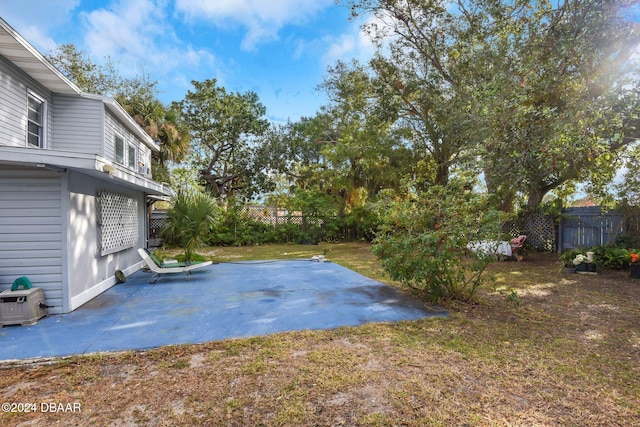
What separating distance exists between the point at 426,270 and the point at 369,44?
10.6 meters

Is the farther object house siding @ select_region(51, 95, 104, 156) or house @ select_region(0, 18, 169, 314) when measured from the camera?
house siding @ select_region(51, 95, 104, 156)

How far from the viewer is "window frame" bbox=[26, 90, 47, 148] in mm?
6492

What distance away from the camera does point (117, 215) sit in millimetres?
6801

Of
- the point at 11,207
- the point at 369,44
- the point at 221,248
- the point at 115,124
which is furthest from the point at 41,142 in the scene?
the point at 369,44

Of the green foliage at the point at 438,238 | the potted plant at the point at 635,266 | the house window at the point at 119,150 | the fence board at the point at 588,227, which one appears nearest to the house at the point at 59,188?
the house window at the point at 119,150

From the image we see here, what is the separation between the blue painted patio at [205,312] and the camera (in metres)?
3.59

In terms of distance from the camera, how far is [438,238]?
458 cm

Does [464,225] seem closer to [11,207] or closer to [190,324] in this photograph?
[190,324]

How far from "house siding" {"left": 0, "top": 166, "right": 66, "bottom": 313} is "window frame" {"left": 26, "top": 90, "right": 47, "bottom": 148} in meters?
2.61

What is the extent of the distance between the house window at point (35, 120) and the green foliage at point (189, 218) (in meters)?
2.92

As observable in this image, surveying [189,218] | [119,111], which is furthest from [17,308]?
[119,111]

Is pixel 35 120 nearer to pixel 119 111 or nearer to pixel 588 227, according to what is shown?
pixel 119 111

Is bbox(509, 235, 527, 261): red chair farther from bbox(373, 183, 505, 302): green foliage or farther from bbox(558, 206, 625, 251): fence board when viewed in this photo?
bbox(373, 183, 505, 302): green foliage

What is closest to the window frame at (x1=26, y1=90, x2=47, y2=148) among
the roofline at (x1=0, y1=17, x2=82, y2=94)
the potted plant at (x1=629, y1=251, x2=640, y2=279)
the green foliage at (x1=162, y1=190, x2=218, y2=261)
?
the roofline at (x1=0, y1=17, x2=82, y2=94)
